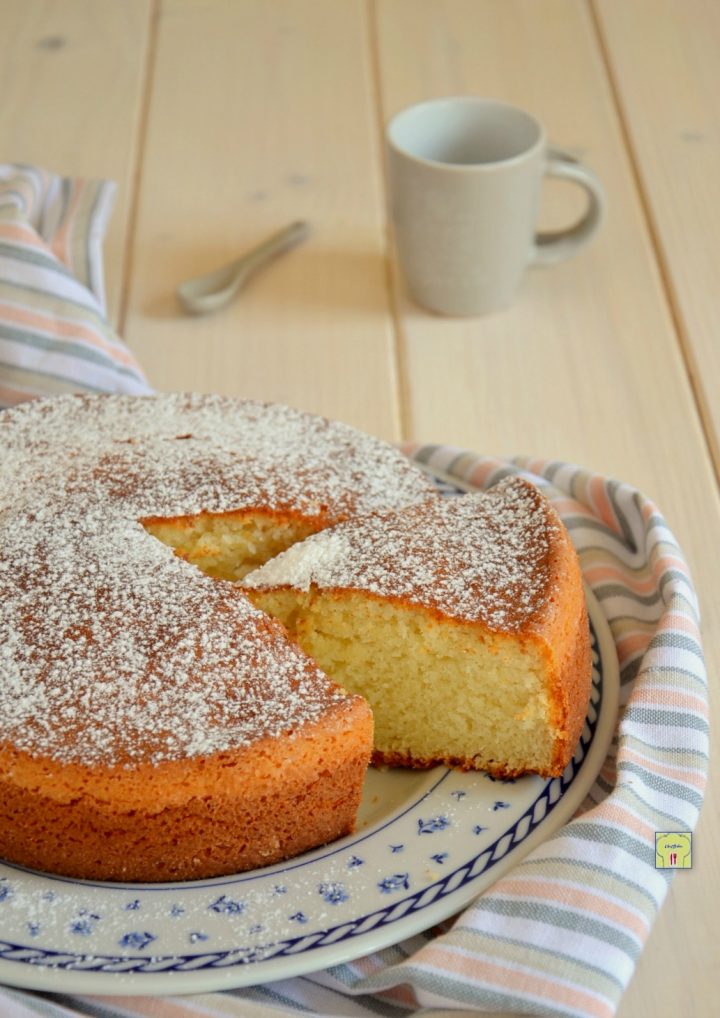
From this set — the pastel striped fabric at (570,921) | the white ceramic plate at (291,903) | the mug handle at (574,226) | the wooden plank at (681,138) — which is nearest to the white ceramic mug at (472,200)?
the mug handle at (574,226)

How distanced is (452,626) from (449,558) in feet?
0.40

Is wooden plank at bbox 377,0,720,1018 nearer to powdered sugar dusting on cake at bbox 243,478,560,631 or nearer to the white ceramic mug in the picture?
the white ceramic mug

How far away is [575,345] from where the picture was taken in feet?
9.12

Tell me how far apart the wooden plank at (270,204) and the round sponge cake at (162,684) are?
65 centimetres

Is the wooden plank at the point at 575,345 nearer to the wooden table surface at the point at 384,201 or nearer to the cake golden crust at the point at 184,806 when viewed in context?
the wooden table surface at the point at 384,201

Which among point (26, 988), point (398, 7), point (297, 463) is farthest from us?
point (398, 7)

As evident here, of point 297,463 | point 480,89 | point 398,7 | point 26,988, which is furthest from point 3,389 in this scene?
point 398,7

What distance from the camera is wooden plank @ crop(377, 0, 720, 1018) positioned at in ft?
8.00

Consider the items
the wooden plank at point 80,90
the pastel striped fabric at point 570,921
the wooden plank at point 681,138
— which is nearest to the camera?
the pastel striped fabric at point 570,921

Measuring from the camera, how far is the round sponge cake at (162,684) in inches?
60.7

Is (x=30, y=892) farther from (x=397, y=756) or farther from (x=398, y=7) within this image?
(x=398, y=7)

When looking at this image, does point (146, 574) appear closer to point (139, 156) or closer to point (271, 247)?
point (271, 247)

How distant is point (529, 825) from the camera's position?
5.29ft

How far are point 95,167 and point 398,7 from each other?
1.09m
